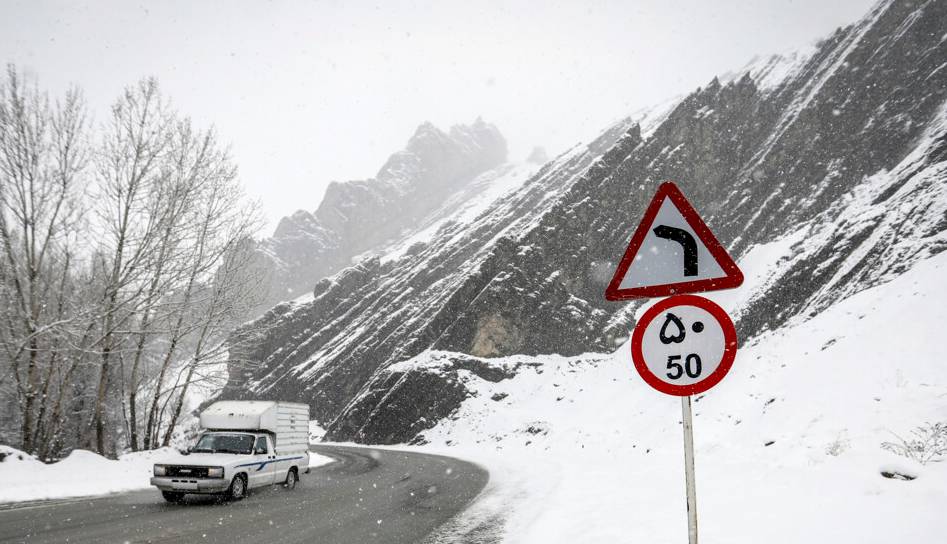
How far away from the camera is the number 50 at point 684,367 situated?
3.20 metres

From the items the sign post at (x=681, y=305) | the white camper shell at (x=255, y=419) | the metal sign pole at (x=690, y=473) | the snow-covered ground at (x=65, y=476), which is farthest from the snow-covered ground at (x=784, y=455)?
the snow-covered ground at (x=65, y=476)

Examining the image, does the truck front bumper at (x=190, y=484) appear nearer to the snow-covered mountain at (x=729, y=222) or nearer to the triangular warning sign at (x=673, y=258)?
the triangular warning sign at (x=673, y=258)

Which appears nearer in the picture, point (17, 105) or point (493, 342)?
point (17, 105)

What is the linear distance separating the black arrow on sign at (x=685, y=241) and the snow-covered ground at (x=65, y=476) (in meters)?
11.6

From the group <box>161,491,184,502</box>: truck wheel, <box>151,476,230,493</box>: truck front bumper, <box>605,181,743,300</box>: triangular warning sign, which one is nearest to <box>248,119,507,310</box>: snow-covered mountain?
<box>161,491,184,502</box>: truck wheel

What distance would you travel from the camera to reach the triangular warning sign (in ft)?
11.1

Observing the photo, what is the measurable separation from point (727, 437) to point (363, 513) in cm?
948

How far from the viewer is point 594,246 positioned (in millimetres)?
43562

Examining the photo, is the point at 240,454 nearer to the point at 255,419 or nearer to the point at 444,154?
the point at 255,419

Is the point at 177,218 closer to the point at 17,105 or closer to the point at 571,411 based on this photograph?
the point at 17,105

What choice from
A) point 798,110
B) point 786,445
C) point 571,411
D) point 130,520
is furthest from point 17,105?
point 798,110

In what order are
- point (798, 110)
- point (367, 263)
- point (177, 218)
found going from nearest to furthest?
point (177, 218) → point (798, 110) → point (367, 263)

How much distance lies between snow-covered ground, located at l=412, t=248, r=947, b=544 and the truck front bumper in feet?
18.4

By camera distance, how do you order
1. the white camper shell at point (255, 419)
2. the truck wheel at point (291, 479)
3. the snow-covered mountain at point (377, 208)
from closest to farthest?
1. the white camper shell at point (255, 419)
2. the truck wheel at point (291, 479)
3. the snow-covered mountain at point (377, 208)
